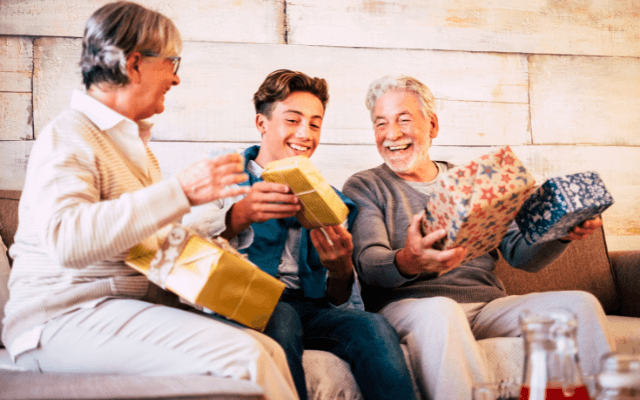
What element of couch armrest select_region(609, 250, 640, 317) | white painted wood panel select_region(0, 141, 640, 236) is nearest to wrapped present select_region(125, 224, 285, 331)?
white painted wood panel select_region(0, 141, 640, 236)

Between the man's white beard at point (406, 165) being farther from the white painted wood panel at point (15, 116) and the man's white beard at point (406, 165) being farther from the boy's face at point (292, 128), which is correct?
the white painted wood panel at point (15, 116)

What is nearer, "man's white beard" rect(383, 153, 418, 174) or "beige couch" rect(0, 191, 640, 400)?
"beige couch" rect(0, 191, 640, 400)

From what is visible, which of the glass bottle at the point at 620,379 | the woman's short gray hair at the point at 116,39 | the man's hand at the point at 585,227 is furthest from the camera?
the man's hand at the point at 585,227

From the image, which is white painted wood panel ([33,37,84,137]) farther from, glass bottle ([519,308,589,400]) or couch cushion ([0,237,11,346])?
glass bottle ([519,308,589,400])

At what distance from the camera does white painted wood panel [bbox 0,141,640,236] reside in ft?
6.75

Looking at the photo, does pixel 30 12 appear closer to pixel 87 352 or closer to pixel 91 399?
pixel 87 352

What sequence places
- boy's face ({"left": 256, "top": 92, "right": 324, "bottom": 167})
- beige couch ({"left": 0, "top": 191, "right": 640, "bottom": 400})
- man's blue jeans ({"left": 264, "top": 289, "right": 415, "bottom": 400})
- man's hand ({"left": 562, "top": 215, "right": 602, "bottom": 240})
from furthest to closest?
boy's face ({"left": 256, "top": 92, "right": 324, "bottom": 167}) < man's hand ({"left": 562, "top": 215, "right": 602, "bottom": 240}) < man's blue jeans ({"left": 264, "top": 289, "right": 415, "bottom": 400}) < beige couch ({"left": 0, "top": 191, "right": 640, "bottom": 400})

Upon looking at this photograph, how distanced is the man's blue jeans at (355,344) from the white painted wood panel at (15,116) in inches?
49.5

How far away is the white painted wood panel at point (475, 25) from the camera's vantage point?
7.20 ft

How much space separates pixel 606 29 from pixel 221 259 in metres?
2.24

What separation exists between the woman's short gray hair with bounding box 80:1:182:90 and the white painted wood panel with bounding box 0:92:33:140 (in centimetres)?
96

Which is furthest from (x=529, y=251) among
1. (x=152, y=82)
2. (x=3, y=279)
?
(x=3, y=279)

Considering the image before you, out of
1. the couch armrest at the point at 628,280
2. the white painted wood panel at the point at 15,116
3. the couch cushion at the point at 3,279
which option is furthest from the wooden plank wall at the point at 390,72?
the couch cushion at the point at 3,279

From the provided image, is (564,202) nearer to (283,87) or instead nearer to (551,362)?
(551,362)
